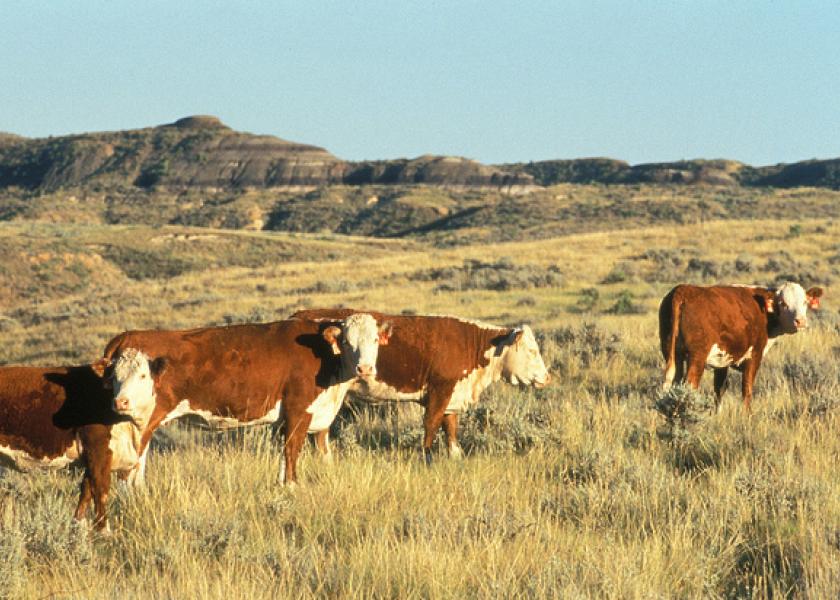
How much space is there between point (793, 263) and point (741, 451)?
22.8 meters

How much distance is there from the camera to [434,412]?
317 inches

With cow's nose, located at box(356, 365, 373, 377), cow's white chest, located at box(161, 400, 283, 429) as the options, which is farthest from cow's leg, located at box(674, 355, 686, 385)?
cow's white chest, located at box(161, 400, 283, 429)

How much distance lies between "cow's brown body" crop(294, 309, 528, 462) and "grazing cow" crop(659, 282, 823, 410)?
238 cm

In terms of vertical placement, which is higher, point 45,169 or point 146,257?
point 45,169

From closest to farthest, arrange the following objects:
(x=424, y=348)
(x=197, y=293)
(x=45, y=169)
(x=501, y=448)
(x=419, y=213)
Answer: (x=501, y=448) → (x=424, y=348) → (x=197, y=293) → (x=419, y=213) → (x=45, y=169)

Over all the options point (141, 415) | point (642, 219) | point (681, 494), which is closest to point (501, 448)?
point (681, 494)

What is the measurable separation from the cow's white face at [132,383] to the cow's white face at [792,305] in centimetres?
708

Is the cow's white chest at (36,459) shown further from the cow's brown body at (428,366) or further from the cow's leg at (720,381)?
the cow's leg at (720,381)

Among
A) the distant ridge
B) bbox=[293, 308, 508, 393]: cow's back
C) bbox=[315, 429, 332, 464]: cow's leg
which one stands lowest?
bbox=[315, 429, 332, 464]: cow's leg

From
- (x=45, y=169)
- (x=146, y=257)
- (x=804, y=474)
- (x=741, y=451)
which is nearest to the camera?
(x=804, y=474)

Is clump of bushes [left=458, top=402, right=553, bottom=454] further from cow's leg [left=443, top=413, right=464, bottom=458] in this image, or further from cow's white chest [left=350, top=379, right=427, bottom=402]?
cow's white chest [left=350, top=379, right=427, bottom=402]

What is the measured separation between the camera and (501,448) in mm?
7727

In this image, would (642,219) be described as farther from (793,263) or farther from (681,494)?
(681,494)

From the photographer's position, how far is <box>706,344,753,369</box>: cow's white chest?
9.44 metres
